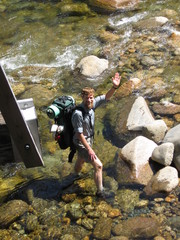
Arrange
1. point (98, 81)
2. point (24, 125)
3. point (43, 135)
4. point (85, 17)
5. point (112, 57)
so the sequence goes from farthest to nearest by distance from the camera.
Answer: point (85, 17) < point (112, 57) < point (98, 81) < point (43, 135) < point (24, 125)

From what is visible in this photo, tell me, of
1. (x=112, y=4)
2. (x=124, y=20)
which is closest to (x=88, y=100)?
(x=124, y=20)

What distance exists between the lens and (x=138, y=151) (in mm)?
6383

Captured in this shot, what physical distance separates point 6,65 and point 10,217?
18.9 ft

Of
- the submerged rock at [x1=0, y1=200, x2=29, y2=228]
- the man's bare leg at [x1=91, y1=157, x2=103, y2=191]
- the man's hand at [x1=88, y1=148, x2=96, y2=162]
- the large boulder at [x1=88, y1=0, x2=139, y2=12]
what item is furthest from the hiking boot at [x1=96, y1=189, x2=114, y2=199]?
the large boulder at [x1=88, y1=0, x2=139, y2=12]

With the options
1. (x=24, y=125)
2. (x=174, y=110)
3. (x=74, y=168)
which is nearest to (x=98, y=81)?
(x=174, y=110)

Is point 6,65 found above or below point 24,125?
below

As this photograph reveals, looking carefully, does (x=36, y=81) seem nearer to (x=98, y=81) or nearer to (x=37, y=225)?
(x=98, y=81)

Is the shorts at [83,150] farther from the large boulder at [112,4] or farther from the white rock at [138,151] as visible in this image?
the large boulder at [112,4]

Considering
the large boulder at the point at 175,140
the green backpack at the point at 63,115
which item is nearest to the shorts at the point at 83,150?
the green backpack at the point at 63,115

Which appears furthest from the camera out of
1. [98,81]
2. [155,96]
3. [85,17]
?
[85,17]

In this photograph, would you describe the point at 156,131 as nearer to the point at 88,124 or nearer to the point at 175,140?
the point at 175,140

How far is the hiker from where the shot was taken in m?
5.14

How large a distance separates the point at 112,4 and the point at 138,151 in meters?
8.33

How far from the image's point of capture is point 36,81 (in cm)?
941
